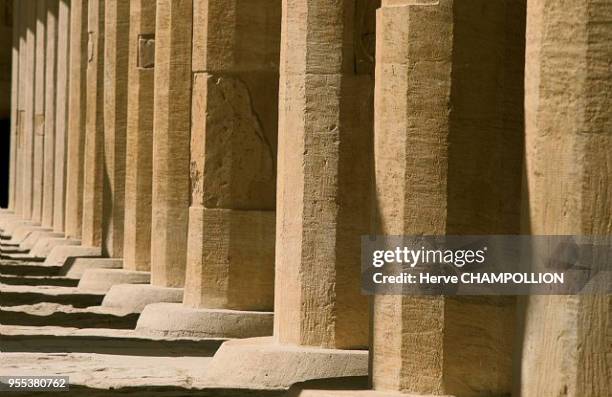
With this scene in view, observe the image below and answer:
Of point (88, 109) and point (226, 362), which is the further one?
point (88, 109)

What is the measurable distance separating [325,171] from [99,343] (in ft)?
16.6

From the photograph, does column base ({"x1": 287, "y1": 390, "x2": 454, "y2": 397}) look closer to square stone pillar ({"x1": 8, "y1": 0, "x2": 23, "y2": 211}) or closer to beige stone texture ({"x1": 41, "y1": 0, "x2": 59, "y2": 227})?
beige stone texture ({"x1": 41, "y1": 0, "x2": 59, "y2": 227})

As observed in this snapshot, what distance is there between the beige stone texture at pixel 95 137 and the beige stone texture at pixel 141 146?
4323 millimetres

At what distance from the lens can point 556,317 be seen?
844 centimetres

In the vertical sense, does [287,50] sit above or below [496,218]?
above

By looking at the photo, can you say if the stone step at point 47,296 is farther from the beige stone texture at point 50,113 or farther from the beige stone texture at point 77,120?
the beige stone texture at point 50,113

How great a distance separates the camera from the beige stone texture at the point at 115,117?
2327 cm

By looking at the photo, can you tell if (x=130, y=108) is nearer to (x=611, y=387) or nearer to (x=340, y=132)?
(x=340, y=132)

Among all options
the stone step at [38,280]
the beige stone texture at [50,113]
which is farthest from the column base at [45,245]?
the beige stone texture at [50,113]

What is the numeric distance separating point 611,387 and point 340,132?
4410mm

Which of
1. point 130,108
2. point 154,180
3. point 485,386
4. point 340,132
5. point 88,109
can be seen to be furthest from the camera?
point 88,109

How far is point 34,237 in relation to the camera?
33.0 m

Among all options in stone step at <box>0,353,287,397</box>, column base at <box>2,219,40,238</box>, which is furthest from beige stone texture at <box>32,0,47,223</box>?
stone step at <box>0,353,287,397</box>

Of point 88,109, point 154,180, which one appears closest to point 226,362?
point 154,180
